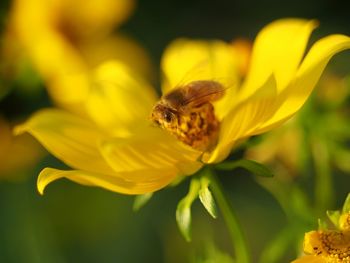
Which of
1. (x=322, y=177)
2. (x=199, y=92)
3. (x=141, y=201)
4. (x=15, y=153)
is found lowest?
(x=15, y=153)

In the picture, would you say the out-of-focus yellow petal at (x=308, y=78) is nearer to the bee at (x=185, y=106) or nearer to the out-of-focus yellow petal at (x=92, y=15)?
the bee at (x=185, y=106)

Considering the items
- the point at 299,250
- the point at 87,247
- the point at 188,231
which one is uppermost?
the point at 188,231

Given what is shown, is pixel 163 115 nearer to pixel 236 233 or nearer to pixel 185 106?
pixel 185 106

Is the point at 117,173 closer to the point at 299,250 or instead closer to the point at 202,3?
the point at 299,250

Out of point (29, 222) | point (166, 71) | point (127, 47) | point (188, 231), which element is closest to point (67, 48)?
point (127, 47)

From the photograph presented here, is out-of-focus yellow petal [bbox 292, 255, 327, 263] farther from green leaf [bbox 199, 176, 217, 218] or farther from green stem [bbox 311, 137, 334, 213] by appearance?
green stem [bbox 311, 137, 334, 213]

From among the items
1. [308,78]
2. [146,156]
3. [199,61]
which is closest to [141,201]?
[146,156]
